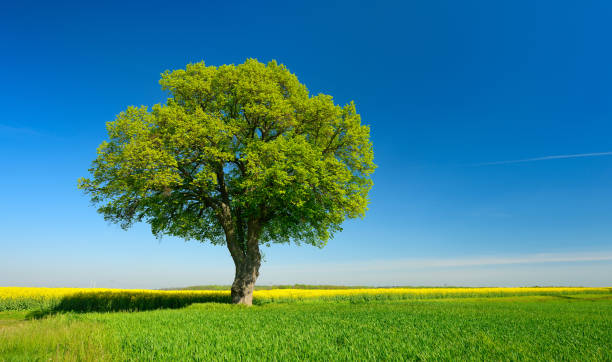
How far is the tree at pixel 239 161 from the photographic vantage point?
804 inches

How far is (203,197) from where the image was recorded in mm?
23203

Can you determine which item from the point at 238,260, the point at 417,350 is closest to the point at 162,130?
the point at 238,260

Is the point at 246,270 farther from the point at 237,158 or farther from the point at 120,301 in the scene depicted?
the point at 120,301

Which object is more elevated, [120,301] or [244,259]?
[244,259]

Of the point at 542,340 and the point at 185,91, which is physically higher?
the point at 185,91

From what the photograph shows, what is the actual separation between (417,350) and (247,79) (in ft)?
65.7

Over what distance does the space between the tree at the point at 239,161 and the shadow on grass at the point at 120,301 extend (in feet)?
21.3

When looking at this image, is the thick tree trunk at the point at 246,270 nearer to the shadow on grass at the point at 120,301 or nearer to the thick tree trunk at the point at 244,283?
the thick tree trunk at the point at 244,283

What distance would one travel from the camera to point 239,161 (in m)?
23.4

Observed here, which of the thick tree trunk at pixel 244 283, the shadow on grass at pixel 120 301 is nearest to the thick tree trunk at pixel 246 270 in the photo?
the thick tree trunk at pixel 244 283

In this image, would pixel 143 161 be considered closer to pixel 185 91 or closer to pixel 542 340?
pixel 185 91

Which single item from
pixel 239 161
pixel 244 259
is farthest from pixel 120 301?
pixel 239 161

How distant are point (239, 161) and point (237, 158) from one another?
58 centimetres

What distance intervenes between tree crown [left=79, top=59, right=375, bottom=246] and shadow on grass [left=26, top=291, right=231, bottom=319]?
6342mm
